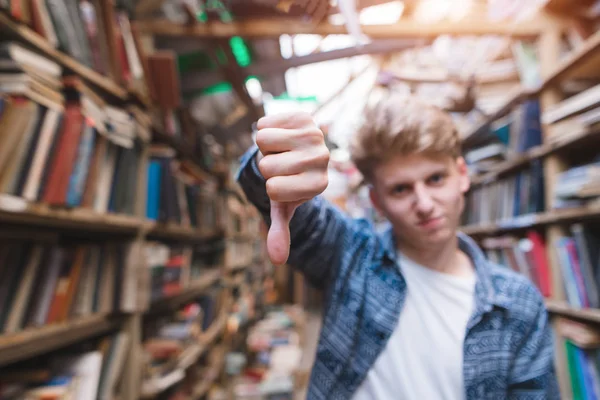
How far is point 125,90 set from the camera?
49.5 inches

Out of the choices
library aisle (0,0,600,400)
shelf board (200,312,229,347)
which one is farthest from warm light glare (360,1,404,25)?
shelf board (200,312,229,347)

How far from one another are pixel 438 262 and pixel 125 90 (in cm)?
117

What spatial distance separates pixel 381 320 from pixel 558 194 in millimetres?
1039

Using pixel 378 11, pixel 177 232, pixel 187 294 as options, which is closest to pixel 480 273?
pixel 378 11

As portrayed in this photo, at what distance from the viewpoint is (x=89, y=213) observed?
100 centimetres

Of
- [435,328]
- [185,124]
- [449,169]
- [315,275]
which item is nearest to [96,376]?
[315,275]

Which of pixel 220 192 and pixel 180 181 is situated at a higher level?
pixel 220 192

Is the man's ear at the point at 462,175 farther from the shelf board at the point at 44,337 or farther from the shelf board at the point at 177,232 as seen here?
the shelf board at the point at 177,232

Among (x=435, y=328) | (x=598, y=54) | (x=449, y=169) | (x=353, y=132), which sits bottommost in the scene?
(x=435, y=328)

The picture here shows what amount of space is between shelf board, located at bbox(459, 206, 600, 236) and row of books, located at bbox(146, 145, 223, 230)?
62.4 inches

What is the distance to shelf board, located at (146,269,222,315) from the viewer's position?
5.29 ft

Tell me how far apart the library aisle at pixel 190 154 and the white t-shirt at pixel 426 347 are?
430 millimetres

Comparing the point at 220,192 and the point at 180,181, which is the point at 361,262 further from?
the point at 220,192

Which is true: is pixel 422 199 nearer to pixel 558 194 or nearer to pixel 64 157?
pixel 64 157
